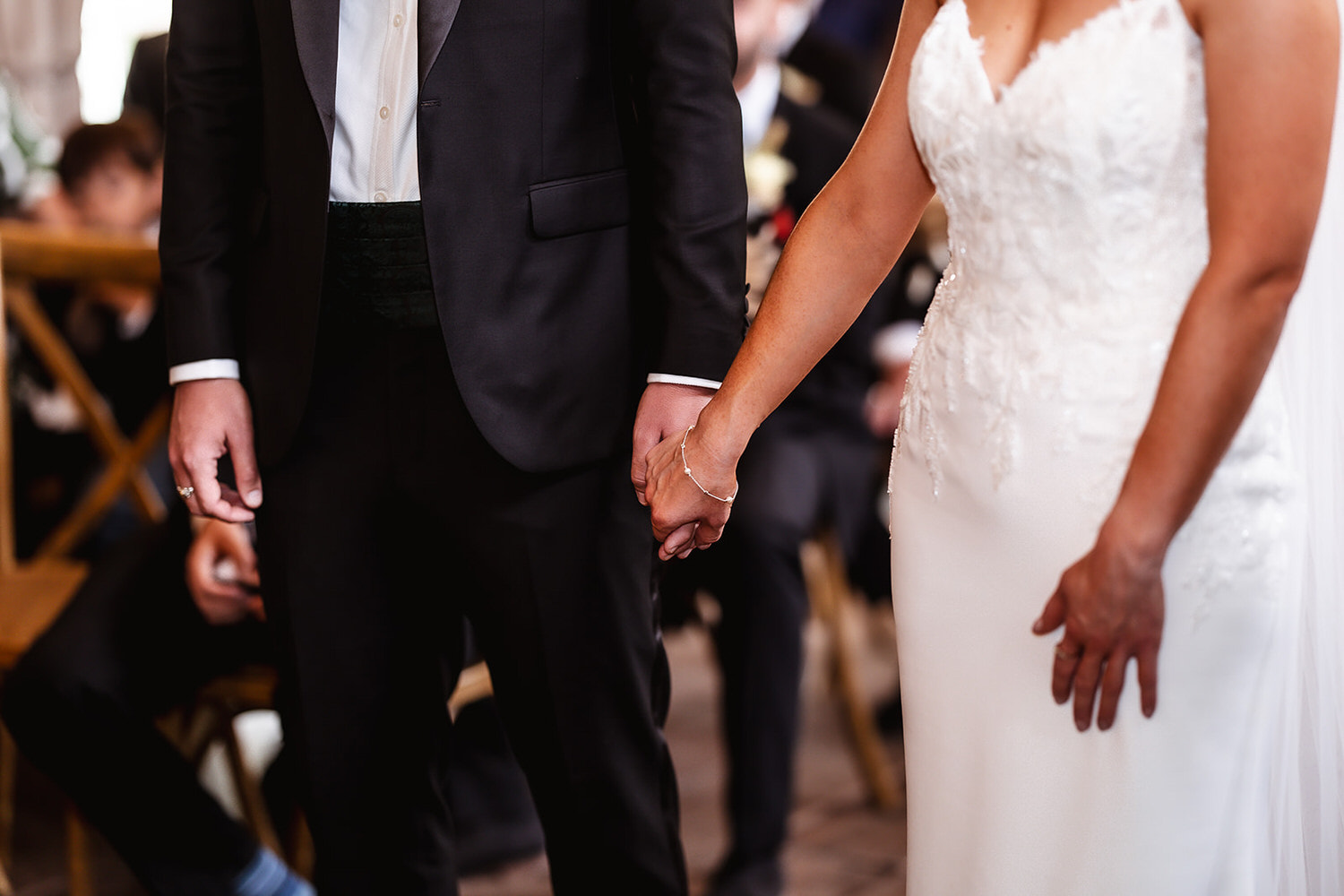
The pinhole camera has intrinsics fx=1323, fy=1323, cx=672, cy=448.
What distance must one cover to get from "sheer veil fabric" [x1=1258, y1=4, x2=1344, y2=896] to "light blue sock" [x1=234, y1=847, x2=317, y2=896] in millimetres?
1355

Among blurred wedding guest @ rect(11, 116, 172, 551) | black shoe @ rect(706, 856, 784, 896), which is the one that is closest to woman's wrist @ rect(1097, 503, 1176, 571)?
black shoe @ rect(706, 856, 784, 896)

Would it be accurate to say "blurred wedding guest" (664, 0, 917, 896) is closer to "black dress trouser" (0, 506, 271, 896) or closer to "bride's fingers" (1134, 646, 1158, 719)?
"black dress trouser" (0, 506, 271, 896)

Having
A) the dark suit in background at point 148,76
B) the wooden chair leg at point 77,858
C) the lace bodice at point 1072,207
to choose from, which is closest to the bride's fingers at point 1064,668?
the lace bodice at point 1072,207

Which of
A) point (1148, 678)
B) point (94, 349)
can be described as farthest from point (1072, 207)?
point (94, 349)

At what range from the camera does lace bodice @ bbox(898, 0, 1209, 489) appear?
1016 millimetres

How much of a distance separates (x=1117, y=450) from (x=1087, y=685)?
0.19 m

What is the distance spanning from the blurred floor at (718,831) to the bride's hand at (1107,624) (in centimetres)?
158

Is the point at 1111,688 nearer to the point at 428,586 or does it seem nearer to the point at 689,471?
the point at 689,471

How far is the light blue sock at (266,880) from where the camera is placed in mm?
1913

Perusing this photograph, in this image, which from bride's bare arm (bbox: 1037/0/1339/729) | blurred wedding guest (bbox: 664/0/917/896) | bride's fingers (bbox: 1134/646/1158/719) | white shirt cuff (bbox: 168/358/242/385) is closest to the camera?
bride's bare arm (bbox: 1037/0/1339/729)

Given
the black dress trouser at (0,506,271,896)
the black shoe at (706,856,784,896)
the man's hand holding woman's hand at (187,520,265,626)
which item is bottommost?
the black shoe at (706,856,784,896)

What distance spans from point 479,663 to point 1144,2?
143 cm

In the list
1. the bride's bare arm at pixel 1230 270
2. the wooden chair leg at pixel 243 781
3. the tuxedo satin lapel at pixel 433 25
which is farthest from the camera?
the wooden chair leg at pixel 243 781

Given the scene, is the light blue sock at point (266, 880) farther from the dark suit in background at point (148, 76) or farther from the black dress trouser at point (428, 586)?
the dark suit in background at point (148, 76)
